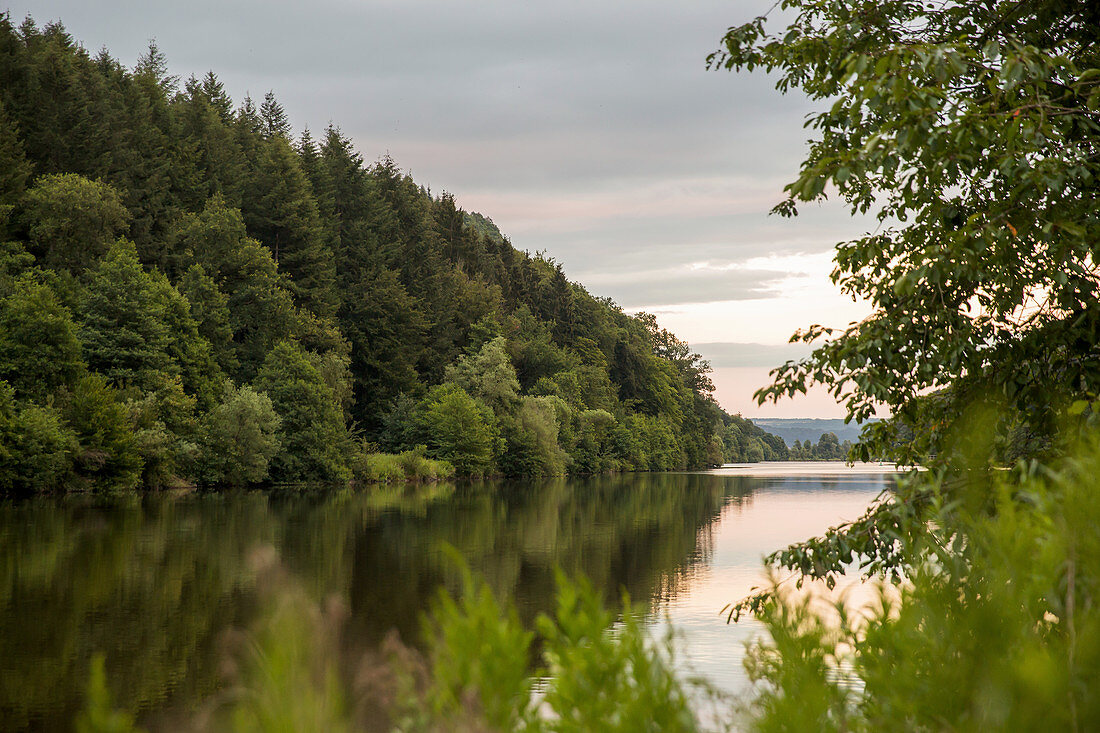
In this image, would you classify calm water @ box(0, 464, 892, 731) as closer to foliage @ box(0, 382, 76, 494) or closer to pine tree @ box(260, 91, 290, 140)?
foliage @ box(0, 382, 76, 494)

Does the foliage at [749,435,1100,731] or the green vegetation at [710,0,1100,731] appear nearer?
the foliage at [749,435,1100,731]

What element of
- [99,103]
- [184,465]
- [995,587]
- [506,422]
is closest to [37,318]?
[184,465]

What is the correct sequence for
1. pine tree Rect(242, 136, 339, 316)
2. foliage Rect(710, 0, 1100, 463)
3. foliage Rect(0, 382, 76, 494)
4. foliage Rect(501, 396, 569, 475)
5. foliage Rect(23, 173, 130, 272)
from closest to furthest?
1. foliage Rect(710, 0, 1100, 463)
2. foliage Rect(0, 382, 76, 494)
3. foliage Rect(23, 173, 130, 272)
4. foliage Rect(501, 396, 569, 475)
5. pine tree Rect(242, 136, 339, 316)

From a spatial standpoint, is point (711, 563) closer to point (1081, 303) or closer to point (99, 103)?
point (1081, 303)

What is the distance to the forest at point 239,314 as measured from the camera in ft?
131

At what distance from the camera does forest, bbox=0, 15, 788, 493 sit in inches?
1570

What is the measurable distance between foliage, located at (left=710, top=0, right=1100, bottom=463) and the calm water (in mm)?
2890

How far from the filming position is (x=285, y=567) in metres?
13.5

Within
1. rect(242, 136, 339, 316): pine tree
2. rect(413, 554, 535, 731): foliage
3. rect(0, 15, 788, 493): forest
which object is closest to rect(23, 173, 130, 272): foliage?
rect(0, 15, 788, 493): forest

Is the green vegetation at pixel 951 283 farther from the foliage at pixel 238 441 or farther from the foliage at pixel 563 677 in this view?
the foliage at pixel 238 441

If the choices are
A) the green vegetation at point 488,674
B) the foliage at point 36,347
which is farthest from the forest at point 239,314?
the green vegetation at point 488,674

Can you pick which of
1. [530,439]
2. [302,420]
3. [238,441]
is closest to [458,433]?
[530,439]

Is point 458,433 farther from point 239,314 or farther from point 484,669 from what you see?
point 484,669

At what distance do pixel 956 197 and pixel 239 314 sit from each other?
192 ft
